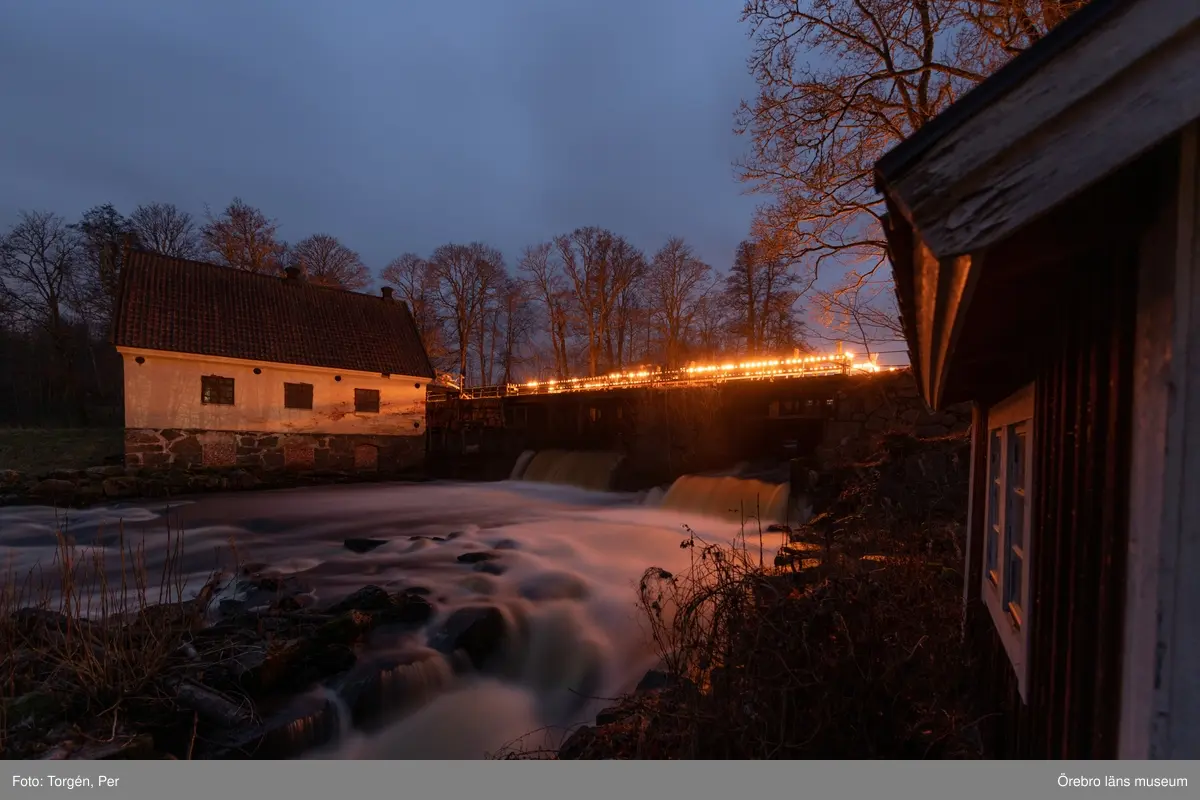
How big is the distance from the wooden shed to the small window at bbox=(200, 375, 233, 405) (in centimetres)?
2194

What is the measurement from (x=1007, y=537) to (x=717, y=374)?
12.9m

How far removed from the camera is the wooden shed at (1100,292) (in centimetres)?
116

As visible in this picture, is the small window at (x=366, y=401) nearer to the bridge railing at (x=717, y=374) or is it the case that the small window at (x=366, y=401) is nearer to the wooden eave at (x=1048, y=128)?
the bridge railing at (x=717, y=374)

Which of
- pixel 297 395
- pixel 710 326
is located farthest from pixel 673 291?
pixel 297 395

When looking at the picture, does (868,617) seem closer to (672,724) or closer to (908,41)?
(672,724)

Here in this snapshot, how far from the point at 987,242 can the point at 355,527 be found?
543 inches

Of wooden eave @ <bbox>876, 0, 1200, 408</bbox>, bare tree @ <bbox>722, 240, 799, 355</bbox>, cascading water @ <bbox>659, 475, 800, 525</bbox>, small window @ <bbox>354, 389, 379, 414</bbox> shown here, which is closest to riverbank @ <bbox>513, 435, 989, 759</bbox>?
wooden eave @ <bbox>876, 0, 1200, 408</bbox>

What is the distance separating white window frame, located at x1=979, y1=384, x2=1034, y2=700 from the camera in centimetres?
261

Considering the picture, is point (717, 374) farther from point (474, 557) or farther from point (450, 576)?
point (450, 576)

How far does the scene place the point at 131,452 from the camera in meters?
17.4

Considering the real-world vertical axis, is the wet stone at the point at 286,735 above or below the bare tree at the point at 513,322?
below

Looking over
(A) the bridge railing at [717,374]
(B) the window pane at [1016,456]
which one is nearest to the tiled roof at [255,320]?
(A) the bridge railing at [717,374]

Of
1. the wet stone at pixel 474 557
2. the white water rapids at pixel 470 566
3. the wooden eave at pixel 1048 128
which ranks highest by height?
the wooden eave at pixel 1048 128

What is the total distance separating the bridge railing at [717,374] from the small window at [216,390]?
9049 millimetres
